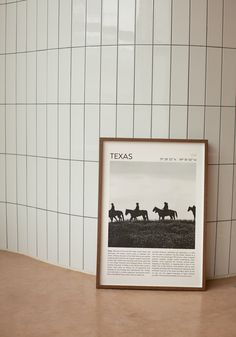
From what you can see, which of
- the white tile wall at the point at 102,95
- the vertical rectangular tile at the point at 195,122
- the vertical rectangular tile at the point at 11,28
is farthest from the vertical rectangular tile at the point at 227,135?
the vertical rectangular tile at the point at 11,28

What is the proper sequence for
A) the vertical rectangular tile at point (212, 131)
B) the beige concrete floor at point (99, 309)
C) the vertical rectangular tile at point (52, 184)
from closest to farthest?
the beige concrete floor at point (99, 309)
the vertical rectangular tile at point (212, 131)
the vertical rectangular tile at point (52, 184)

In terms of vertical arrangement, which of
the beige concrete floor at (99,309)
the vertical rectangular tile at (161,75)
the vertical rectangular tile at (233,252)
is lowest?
the beige concrete floor at (99,309)

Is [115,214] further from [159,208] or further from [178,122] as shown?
[178,122]

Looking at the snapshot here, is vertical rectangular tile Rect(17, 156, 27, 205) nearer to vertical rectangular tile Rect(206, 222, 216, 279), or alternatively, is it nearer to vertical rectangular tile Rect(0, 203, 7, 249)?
vertical rectangular tile Rect(0, 203, 7, 249)

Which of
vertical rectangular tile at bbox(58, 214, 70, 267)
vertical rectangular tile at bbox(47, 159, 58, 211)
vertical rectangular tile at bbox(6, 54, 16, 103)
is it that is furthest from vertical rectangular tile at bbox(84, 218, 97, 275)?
vertical rectangular tile at bbox(6, 54, 16, 103)

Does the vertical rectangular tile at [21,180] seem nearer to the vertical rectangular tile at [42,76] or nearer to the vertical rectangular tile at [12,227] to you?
the vertical rectangular tile at [12,227]

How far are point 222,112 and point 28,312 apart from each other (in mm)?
1430

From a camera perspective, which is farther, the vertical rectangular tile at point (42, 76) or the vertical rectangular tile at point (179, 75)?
the vertical rectangular tile at point (42, 76)

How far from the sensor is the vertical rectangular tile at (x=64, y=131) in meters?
2.71

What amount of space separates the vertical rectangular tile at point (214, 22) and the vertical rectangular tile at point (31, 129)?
3.58 feet

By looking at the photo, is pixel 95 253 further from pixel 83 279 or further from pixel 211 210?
pixel 211 210

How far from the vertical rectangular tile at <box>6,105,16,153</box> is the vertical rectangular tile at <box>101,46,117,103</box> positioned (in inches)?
27.0

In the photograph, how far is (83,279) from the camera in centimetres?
263

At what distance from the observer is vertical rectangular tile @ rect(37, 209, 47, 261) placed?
288 centimetres
